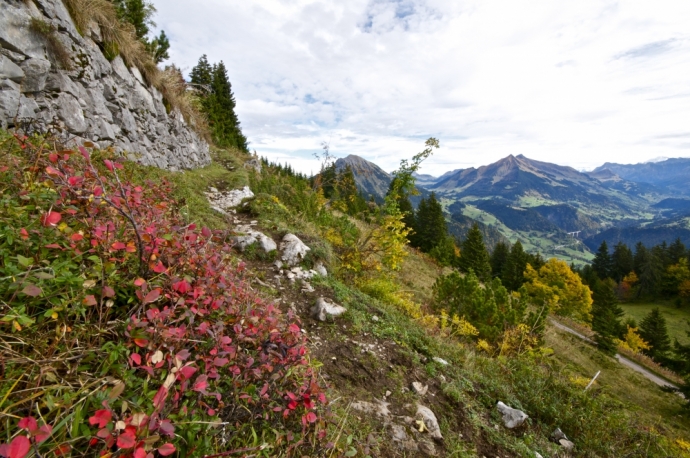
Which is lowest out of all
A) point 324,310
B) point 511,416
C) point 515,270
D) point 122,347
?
point 515,270

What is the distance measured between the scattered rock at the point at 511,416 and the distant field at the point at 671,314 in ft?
191

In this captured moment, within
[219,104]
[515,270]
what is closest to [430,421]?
[219,104]

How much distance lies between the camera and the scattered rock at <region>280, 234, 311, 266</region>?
23.1 feet

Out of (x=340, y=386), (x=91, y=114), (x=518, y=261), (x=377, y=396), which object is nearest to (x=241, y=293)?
(x=340, y=386)

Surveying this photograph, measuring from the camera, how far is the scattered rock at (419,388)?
4277 mm

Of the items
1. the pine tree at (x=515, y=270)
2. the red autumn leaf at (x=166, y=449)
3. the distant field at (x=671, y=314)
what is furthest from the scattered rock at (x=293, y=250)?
the distant field at (x=671, y=314)

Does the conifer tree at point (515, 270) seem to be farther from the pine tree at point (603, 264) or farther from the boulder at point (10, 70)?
the boulder at point (10, 70)

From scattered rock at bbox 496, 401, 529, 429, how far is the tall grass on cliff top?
4144 millimetres

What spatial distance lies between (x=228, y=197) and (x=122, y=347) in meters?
10.3

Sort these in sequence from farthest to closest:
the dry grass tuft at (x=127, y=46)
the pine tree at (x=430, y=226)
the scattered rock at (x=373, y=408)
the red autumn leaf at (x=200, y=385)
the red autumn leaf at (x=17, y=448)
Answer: the pine tree at (x=430, y=226) → the dry grass tuft at (x=127, y=46) → the scattered rock at (x=373, y=408) → the red autumn leaf at (x=200, y=385) → the red autumn leaf at (x=17, y=448)

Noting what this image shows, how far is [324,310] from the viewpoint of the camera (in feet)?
17.6

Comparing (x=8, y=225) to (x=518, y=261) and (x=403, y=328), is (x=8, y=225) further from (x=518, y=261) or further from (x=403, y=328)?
(x=518, y=261)

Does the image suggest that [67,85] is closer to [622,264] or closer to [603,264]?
[622,264]

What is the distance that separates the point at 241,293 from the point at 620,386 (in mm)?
23508
